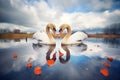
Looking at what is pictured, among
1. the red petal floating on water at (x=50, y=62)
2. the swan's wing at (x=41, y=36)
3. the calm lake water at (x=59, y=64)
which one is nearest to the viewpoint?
the calm lake water at (x=59, y=64)

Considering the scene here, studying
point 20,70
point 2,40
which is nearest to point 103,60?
point 20,70

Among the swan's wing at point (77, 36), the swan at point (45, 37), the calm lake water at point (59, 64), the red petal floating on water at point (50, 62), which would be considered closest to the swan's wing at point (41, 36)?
the swan at point (45, 37)

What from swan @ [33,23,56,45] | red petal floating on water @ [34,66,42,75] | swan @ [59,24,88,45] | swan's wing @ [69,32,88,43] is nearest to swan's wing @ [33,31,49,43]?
swan @ [33,23,56,45]

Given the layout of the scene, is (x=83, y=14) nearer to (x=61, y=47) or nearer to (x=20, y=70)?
(x=61, y=47)

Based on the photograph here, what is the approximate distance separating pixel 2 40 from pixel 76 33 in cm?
129

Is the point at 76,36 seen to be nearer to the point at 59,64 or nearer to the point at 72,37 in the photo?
the point at 72,37

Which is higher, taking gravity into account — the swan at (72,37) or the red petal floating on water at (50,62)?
the swan at (72,37)

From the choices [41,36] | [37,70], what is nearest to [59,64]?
[37,70]

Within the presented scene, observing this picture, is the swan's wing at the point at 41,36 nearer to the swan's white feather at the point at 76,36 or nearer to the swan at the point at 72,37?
the swan at the point at 72,37

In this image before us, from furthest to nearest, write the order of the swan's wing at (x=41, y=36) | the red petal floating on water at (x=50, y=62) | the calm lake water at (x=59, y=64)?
the swan's wing at (x=41, y=36), the red petal floating on water at (x=50, y=62), the calm lake water at (x=59, y=64)

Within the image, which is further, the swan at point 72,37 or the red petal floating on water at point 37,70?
the swan at point 72,37

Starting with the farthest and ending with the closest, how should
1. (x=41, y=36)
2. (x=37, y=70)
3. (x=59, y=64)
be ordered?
1. (x=41, y=36)
2. (x=59, y=64)
3. (x=37, y=70)

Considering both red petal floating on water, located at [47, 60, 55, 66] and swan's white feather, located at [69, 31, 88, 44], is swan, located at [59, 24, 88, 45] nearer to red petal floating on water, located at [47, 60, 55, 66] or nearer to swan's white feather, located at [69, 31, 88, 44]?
swan's white feather, located at [69, 31, 88, 44]

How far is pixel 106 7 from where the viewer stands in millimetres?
1704
